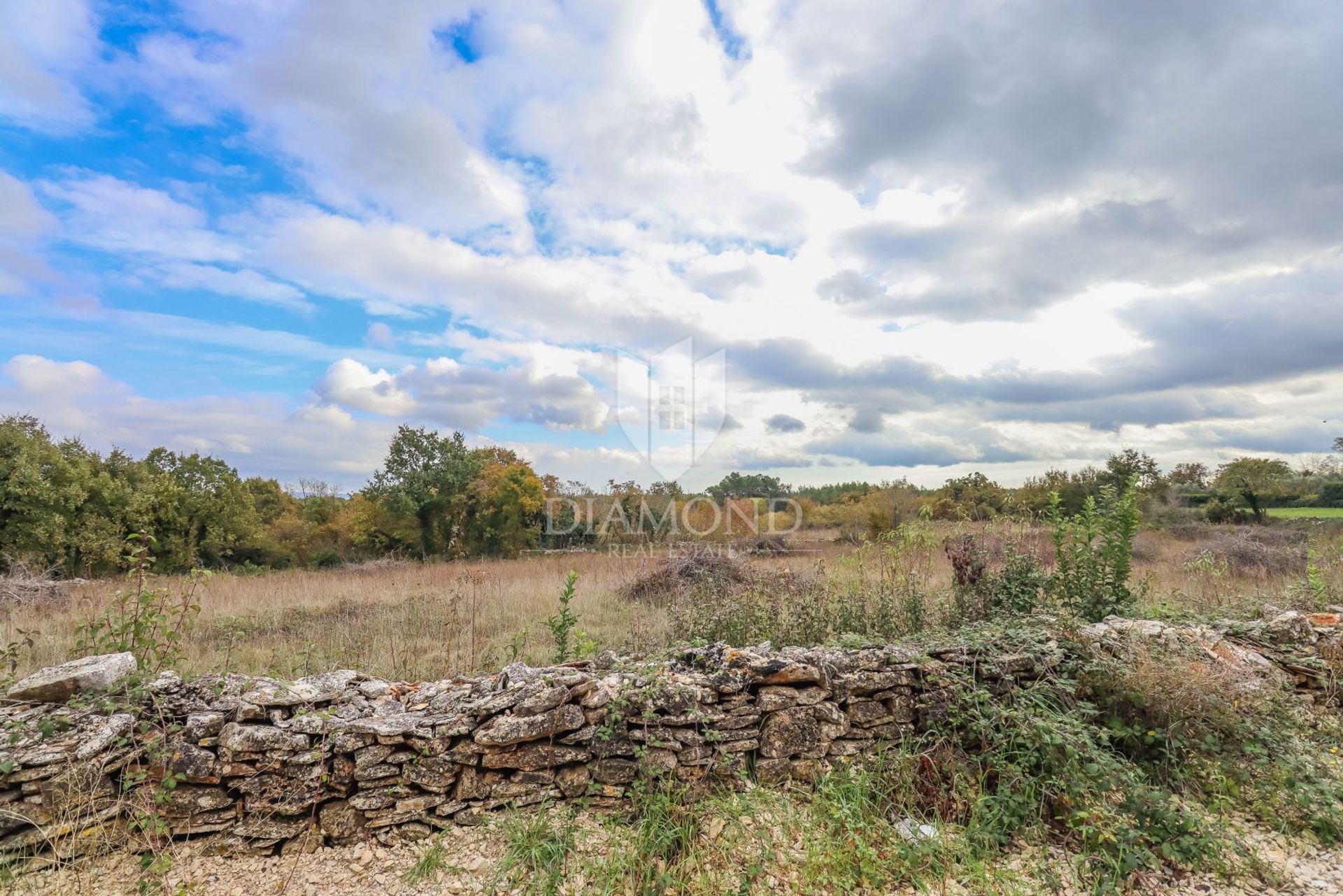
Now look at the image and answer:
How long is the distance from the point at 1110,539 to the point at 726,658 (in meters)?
3.56

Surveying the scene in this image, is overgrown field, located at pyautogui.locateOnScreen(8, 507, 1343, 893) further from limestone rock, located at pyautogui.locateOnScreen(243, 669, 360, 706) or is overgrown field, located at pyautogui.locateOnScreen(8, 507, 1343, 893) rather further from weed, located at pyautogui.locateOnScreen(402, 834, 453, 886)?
limestone rock, located at pyautogui.locateOnScreen(243, 669, 360, 706)

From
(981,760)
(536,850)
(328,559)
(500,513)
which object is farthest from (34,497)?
(981,760)

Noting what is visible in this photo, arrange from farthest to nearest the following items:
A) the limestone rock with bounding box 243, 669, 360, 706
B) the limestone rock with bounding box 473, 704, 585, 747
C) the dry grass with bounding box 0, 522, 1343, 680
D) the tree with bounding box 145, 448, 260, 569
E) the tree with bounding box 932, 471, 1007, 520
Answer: the tree with bounding box 145, 448, 260, 569
the tree with bounding box 932, 471, 1007, 520
the dry grass with bounding box 0, 522, 1343, 680
the limestone rock with bounding box 243, 669, 360, 706
the limestone rock with bounding box 473, 704, 585, 747

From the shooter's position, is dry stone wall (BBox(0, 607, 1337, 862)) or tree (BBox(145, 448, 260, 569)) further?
tree (BBox(145, 448, 260, 569))

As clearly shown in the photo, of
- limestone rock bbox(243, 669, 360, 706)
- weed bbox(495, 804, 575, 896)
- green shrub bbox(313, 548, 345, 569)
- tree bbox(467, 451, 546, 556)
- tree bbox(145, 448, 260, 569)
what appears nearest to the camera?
weed bbox(495, 804, 575, 896)

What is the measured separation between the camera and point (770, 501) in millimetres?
20156

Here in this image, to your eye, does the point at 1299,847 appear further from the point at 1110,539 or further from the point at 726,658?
the point at 726,658

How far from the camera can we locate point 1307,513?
1655 cm

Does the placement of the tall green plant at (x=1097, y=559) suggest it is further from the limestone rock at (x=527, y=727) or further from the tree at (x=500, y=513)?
the tree at (x=500, y=513)

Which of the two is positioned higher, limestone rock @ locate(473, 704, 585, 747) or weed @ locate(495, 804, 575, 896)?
limestone rock @ locate(473, 704, 585, 747)

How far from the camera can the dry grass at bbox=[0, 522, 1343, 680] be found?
549 centimetres

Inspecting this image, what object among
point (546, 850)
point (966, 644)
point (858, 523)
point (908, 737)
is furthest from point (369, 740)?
point (858, 523)

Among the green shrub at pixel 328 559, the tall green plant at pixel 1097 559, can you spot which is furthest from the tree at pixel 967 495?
the green shrub at pixel 328 559

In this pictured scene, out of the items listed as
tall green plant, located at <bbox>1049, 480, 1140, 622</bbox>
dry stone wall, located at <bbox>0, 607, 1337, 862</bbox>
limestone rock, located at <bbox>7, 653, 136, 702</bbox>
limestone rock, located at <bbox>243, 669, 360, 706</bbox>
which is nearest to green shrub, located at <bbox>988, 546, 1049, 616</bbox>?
tall green plant, located at <bbox>1049, 480, 1140, 622</bbox>
